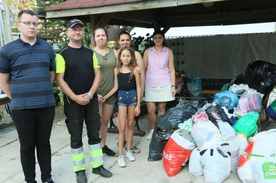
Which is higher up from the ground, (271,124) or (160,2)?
(160,2)

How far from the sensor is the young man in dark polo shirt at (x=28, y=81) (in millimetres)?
2480

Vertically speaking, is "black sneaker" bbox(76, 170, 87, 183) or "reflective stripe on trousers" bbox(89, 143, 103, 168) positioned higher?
"reflective stripe on trousers" bbox(89, 143, 103, 168)

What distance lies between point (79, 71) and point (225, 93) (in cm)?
275

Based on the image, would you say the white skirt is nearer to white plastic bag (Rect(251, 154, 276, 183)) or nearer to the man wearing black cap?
the man wearing black cap

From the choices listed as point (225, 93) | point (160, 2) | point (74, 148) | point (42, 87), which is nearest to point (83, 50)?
point (42, 87)

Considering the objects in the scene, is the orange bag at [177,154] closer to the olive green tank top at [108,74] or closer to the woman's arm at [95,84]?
the olive green tank top at [108,74]

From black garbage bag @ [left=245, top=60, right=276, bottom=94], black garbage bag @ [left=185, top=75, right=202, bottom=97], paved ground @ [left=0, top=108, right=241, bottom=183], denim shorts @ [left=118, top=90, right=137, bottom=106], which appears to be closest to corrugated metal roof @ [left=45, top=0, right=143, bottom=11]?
denim shorts @ [left=118, top=90, right=137, bottom=106]

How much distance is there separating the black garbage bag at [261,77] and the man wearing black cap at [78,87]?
3.16m

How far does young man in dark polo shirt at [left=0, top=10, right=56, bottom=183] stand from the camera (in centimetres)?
248

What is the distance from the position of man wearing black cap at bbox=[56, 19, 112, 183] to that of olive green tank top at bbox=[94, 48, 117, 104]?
44 cm

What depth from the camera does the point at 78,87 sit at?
2816 mm

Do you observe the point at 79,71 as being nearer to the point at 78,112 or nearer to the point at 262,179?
the point at 78,112

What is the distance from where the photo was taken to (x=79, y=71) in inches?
110

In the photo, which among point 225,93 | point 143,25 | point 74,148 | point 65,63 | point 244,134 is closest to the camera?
point 65,63
